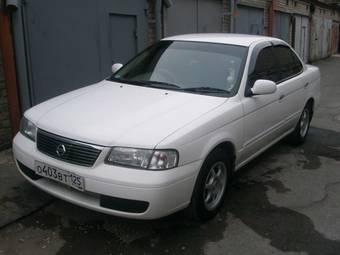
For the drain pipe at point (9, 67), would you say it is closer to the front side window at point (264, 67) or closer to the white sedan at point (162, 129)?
the white sedan at point (162, 129)

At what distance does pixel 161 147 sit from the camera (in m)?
3.01

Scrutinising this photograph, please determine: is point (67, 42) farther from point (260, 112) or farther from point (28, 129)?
point (260, 112)

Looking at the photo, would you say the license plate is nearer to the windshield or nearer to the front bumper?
the front bumper

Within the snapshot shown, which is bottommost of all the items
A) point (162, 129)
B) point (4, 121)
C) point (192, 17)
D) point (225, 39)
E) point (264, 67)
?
point (4, 121)

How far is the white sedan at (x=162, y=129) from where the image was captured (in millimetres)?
3021

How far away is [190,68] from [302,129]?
2.64 metres

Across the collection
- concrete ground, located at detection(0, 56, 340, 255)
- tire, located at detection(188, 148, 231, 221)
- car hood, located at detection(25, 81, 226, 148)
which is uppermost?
car hood, located at detection(25, 81, 226, 148)

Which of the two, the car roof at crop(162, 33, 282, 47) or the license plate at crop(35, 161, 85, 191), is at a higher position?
the car roof at crop(162, 33, 282, 47)

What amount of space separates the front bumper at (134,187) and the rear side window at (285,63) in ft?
7.91

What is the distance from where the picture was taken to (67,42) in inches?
254

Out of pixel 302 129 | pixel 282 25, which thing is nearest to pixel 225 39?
pixel 302 129

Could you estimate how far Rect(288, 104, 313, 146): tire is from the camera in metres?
5.91

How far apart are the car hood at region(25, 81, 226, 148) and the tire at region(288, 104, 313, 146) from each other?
2511 millimetres

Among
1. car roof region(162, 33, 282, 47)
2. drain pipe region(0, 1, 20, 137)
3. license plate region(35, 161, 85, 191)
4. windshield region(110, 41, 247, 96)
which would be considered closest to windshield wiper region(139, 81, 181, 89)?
windshield region(110, 41, 247, 96)
